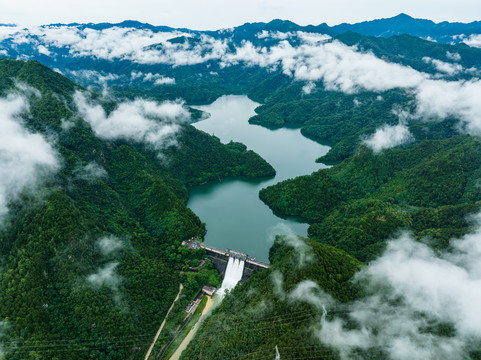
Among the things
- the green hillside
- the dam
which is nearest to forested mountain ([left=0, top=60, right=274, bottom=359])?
the dam

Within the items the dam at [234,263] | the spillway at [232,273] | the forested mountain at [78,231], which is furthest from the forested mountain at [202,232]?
the spillway at [232,273]

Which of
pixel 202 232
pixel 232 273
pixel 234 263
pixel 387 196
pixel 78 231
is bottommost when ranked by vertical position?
pixel 232 273

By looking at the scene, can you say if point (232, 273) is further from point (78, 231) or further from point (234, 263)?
point (78, 231)

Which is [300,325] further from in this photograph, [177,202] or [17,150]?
[17,150]

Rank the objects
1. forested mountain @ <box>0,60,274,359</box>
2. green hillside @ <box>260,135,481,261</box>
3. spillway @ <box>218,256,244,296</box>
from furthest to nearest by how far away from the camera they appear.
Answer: green hillside @ <box>260,135,481,261</box> → spillway @ <box>218,256,244,296</box> → forested mountain @ <box>0,60,274,359</box>

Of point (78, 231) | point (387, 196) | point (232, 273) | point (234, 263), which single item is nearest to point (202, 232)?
point (234, 263)

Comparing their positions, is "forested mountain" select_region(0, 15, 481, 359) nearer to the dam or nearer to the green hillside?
the green hillside

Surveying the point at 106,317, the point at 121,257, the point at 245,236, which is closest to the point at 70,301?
the point at 106,317
